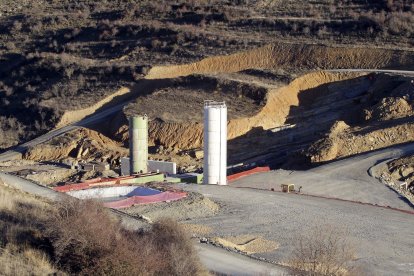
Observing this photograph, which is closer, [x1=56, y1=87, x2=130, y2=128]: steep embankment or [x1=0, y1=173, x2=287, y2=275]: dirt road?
[x1=0, y1=173, x2=287, y2=275]: dirt road

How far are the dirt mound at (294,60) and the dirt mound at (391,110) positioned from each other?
648cm

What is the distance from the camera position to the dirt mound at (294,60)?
190ft

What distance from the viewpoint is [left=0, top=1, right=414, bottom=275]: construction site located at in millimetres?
33312

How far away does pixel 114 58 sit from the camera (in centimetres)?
6588

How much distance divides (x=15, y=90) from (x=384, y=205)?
32.6 m

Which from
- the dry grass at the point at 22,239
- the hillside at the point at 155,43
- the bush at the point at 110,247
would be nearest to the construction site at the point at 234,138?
the hillside at the point at 155,43

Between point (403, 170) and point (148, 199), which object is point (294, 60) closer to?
point (403, 170)

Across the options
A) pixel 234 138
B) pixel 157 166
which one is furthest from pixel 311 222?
pixel 234 138

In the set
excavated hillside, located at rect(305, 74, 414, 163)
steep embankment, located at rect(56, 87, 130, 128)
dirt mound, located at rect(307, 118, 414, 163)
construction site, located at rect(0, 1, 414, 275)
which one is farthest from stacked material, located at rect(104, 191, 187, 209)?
steep embankment, located at rect(56, 87, 130, 128)

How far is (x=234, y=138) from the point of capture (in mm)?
52000

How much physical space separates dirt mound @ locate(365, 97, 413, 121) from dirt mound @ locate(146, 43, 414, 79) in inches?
255

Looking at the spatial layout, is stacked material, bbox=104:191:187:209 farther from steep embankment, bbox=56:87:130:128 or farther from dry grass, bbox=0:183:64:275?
steep embankment, bbox=56:87:130:128

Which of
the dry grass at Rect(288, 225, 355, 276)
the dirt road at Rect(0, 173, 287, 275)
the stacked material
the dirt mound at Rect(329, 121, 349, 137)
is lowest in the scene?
the stacked material

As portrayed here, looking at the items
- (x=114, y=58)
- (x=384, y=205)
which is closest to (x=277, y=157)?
(x=384, y=205)
